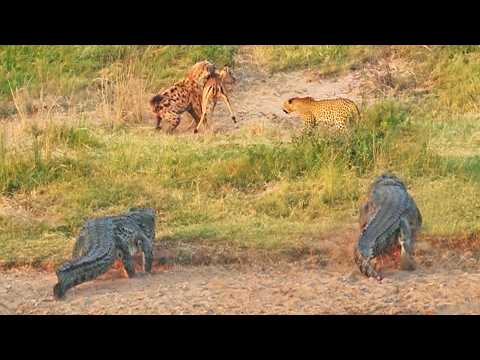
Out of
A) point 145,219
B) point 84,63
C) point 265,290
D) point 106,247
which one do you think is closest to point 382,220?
point 265,290

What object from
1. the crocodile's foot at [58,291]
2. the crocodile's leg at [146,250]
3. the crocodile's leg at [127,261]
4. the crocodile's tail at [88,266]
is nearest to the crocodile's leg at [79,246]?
the crocodile's tail at [88,266]

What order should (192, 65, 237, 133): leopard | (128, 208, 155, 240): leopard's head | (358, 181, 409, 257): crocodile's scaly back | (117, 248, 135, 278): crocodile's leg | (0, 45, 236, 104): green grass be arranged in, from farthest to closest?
1. (0, 45, 236, 104): green grass
2. (192, 65, 237, 133): leopard
3. (128, 208, 155, 240): leopard's head
4. (117, 248, 135, 278): crocodile's leg
5. (358, 181, 409, 257): crocodile's scaly back

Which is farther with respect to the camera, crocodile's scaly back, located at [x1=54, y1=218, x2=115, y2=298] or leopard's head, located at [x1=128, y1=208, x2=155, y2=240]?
leopard's head, located at [x1=128, y1=208, x2=155, y2=240]

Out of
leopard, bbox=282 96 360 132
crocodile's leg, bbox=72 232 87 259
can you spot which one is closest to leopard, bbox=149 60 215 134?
leopard, bbox=282 96 360 132

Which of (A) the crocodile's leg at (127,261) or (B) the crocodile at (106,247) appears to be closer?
(B) the crocodile at (106,247)

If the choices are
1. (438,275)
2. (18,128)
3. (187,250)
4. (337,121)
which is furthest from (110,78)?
(438,275)

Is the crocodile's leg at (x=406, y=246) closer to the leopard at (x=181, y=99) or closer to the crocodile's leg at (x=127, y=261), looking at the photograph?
the crocodile's leg at (x=127, y=261)

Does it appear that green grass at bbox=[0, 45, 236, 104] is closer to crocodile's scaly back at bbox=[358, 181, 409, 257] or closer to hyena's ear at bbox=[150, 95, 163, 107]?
hyena's ear at bbox=[150, 95, 163, 107]
